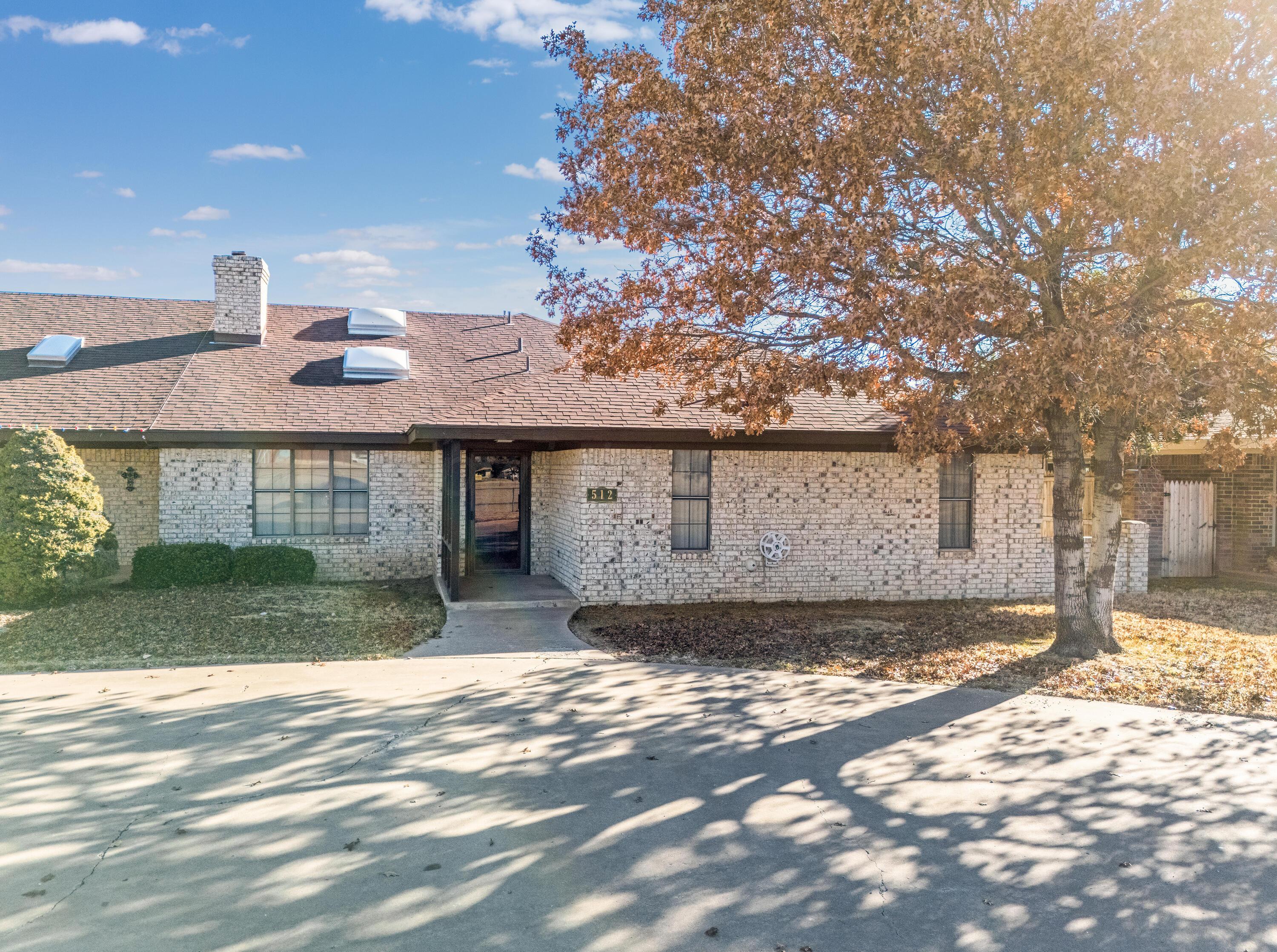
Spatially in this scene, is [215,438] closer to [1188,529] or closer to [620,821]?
[620,821]

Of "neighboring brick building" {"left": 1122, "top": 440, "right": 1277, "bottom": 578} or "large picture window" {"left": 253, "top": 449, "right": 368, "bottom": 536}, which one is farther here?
"neighboring brick building" {"left": 1122, "top": 440, "right": 1277, "bottom": 578}

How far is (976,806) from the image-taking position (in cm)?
530

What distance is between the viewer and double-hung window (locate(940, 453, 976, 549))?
13.7 m

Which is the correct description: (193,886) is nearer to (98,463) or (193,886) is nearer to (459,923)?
(459,923)

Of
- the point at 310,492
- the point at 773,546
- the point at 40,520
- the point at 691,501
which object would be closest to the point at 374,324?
the point at 310,492

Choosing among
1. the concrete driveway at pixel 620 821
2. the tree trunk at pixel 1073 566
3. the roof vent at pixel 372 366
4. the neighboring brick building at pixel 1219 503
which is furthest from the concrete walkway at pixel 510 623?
the neighboring brick building at pixel 1219 503

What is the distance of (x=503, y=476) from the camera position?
594 inches

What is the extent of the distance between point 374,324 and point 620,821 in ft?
48.9

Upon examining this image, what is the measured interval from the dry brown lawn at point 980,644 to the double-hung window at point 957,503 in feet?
3.58

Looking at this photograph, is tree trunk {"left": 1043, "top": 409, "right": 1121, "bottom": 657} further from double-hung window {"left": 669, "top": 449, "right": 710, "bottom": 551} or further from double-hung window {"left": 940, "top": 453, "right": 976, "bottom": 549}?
double-hung window {"left": 669, "top": 449, "right": 710, "bottom": 551}

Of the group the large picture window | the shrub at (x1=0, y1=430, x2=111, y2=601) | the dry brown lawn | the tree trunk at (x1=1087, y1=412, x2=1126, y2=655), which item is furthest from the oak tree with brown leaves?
the shrub at (x1=0, y1=430, x2=111, y2=601)

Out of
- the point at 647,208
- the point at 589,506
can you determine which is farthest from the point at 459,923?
the point at 589,506

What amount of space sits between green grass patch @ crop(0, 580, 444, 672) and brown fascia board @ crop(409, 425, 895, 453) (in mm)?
2523

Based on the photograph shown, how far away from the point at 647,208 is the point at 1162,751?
23.0 feet
